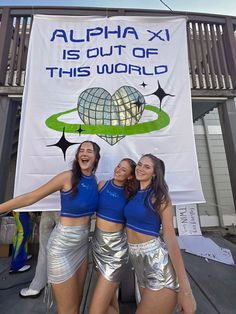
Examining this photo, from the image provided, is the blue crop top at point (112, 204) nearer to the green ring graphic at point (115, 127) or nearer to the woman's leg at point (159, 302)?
the woman's leg at point (159, 302)

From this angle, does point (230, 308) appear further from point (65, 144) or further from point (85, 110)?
point (85, 110)

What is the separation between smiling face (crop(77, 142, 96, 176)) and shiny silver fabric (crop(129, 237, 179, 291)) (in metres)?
0.71

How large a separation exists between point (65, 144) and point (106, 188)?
1.12 metres

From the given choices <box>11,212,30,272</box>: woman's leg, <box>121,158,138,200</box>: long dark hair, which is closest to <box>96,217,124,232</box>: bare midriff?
<box>121,158,138,200</box>: long dark hair

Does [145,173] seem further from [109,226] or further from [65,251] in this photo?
[65,251]

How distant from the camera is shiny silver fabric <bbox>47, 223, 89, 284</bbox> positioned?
164 centimetres

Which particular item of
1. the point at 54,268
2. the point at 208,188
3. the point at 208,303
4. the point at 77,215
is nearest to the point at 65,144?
the point at 77,215

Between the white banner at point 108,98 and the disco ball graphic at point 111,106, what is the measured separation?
13 mm

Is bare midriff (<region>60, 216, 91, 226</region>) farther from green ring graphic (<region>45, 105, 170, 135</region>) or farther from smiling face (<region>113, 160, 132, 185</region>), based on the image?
green ring graphic (<region>45, 105, 170, 135</region>)

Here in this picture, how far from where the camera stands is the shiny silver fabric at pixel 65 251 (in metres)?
1.64

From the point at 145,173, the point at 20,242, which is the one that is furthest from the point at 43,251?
the point at 145,173

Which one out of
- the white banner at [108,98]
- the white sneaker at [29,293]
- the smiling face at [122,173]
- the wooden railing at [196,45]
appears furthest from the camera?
the wooden railing at [196,45]

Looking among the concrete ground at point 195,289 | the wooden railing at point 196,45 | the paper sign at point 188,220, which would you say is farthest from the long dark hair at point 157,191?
the paper sign at point 188,220

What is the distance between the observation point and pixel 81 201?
170 centimetres
